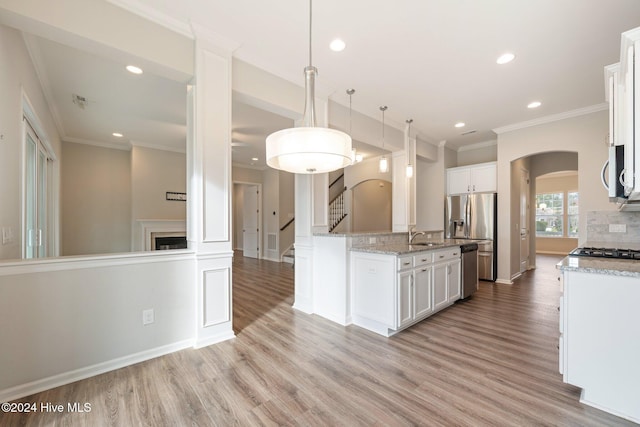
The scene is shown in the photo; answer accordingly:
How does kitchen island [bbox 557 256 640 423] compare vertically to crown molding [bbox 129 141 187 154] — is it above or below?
below

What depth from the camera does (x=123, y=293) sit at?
2281 millimetres

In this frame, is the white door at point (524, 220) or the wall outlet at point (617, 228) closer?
the wall outlet at point (617, 228)

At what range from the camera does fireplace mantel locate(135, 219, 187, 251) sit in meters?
5.94

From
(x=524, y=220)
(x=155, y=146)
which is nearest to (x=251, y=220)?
(x=155, y=146)

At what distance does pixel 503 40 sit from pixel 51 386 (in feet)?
15.9

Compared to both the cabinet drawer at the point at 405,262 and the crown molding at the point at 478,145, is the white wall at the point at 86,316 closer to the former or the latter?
the cabinet drawer at the point at 405,262

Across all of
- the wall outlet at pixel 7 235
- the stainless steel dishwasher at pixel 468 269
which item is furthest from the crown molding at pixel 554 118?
the wall outlet at pixel 7 235

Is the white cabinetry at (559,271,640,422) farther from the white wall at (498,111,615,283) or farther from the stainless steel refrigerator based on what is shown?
the stainless steel refrigerator

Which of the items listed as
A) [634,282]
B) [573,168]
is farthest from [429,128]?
[634,282]

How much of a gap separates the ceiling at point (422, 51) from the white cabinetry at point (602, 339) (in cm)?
224

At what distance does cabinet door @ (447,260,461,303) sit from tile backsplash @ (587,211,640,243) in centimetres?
185

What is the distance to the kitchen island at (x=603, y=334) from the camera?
1629mm

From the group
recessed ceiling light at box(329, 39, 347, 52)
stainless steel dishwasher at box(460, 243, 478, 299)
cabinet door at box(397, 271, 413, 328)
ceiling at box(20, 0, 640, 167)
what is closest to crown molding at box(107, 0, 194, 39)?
ceiling at box(20, 0, 640, 167)

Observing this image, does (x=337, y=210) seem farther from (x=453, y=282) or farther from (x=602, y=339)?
(x=602, y=339)
